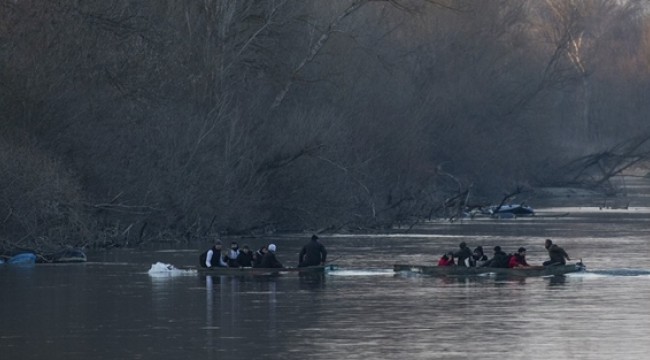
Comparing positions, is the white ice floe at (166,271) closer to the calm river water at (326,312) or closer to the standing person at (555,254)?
the calm river water at (326,312)

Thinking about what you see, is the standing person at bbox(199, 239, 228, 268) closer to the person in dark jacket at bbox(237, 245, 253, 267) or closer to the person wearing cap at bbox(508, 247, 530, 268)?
the person in dark jacket at bbox(237, 245, 253, 267)

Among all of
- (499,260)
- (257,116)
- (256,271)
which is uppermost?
(257,116)

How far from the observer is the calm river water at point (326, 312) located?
26109 mm

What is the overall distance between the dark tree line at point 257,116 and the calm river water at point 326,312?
4991 mm

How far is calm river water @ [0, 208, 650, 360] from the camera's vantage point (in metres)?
26.1

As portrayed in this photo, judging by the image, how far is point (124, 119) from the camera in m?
57.0

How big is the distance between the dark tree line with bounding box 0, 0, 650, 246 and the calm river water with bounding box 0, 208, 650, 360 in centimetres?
499

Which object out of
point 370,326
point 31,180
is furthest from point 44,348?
point 31,180

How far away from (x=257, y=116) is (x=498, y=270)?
26649mm

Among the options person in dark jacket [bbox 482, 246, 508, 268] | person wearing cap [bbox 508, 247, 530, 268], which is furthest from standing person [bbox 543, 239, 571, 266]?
person in dark jacket [bbox 482, 246, 508, 268]

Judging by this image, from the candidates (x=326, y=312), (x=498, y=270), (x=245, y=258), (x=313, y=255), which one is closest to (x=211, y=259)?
(x=245, y=258)

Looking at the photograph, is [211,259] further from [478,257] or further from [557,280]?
[557,280]

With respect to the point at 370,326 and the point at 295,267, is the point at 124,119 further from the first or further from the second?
the point at 370,326

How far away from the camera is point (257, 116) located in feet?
213
